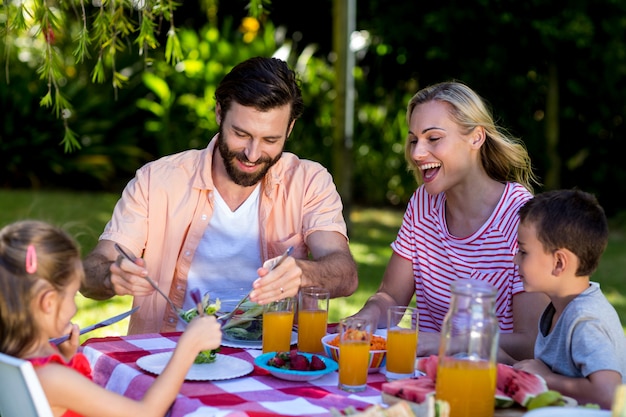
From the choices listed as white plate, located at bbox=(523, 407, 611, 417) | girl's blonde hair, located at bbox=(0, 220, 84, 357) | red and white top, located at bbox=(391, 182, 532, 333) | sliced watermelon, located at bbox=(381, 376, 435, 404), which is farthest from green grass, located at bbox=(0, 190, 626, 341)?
white plate, located at bbox=(523, 407, 611, 417)

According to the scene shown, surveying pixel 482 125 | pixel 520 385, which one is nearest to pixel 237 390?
pixel 520 385

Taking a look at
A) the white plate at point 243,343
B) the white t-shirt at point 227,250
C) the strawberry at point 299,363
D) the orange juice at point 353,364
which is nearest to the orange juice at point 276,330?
the white plate at point 243,343

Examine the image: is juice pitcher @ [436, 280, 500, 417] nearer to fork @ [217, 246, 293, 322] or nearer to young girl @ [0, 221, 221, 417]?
young girl @ [0, 221, 221, 417]

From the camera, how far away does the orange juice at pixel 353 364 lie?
2.29 metres

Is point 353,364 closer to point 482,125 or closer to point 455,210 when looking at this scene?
point 455,210

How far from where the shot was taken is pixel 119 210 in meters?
3.38

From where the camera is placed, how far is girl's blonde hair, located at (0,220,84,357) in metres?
2.11

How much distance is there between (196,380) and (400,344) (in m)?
0.53

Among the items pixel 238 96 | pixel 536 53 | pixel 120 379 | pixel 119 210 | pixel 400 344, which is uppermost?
pixel 536 53

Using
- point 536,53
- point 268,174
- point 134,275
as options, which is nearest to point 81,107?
point 536,53

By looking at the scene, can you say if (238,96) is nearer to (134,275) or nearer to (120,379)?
(134,275)

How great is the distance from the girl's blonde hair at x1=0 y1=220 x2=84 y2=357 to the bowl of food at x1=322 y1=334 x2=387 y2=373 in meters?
0.75

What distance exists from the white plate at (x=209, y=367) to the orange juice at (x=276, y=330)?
0.43 ft

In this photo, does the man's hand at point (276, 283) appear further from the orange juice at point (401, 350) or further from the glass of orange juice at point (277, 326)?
the orange juice at point (401, 350)
